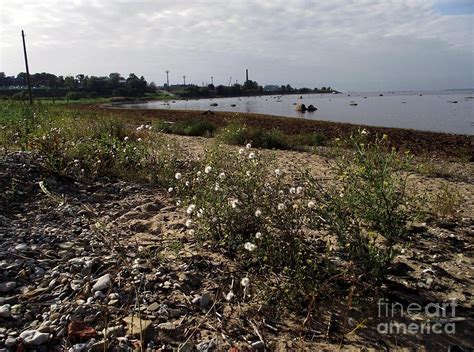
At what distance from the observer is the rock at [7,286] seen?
2.96 metres

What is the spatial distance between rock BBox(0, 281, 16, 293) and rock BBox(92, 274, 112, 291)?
0.66m

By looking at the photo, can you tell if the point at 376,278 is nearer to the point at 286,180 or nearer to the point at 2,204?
the point at 286,180

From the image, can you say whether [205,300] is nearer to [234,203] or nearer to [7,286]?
[234,203]

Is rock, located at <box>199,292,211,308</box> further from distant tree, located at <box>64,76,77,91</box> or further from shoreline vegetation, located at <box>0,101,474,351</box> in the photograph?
distant tree, located at <box>64,76,77,91</box>

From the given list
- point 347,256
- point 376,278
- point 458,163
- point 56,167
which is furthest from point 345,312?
point 458,163

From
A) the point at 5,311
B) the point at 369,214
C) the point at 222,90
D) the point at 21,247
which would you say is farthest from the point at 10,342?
the point at 222,90

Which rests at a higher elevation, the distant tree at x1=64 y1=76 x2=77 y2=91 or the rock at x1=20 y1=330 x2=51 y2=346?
the distant tree at x1=64 y1=76 x2=77 y2=91

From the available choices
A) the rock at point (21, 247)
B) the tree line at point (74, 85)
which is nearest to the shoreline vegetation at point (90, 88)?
the tree line at point (74, 85)

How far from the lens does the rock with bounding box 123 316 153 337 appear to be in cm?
252

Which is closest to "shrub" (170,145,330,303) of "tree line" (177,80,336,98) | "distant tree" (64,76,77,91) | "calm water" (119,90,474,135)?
"calm water" (119,90,474,135)

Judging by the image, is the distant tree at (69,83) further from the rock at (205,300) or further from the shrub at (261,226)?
the rock at (205,300)

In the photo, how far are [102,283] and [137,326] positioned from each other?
2.03ft

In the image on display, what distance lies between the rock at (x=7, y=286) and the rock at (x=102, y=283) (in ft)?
2.17

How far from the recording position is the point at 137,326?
259 centimetres
